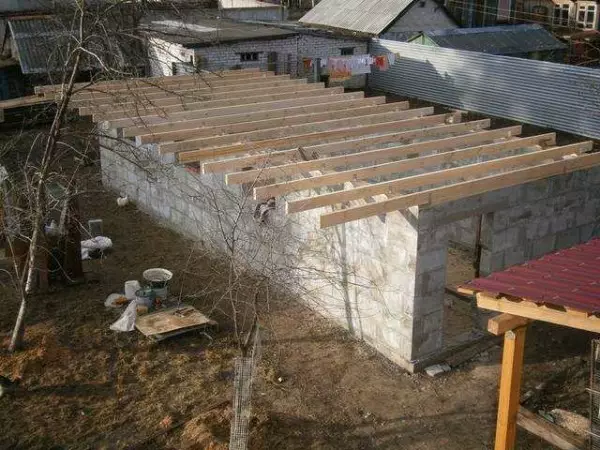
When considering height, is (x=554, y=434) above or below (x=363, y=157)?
below

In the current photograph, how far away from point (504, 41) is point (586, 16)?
502 inches

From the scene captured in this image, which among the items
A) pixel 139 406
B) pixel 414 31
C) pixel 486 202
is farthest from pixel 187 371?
pixel 414 31

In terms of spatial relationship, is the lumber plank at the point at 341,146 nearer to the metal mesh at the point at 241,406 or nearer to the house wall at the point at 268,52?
the metal mesh at the point at 241,406

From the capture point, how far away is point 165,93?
14.3 meters

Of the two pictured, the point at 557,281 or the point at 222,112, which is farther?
the point at 222,112

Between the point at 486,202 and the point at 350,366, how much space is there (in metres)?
3.10

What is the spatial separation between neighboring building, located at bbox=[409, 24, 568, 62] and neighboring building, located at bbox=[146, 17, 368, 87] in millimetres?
3302

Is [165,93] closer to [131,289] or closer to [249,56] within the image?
[131,289]

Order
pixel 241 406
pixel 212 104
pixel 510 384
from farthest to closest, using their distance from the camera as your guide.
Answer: pixel 212 104, pixel 241 406, pixel 510 384

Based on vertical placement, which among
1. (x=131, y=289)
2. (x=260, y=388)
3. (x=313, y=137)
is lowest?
(x=260, y=388)

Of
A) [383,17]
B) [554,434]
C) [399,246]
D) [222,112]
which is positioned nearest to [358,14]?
[383,17]

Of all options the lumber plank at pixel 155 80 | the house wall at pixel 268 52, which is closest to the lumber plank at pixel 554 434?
the lumber plank at pixel 155 80

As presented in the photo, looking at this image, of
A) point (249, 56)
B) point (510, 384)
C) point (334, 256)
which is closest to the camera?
point (510, 384)

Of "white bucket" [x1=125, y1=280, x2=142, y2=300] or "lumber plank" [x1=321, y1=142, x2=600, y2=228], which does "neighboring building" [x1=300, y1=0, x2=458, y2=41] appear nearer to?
"lumber plank" [x1=321, y1=142, x2=600, y2=228]
